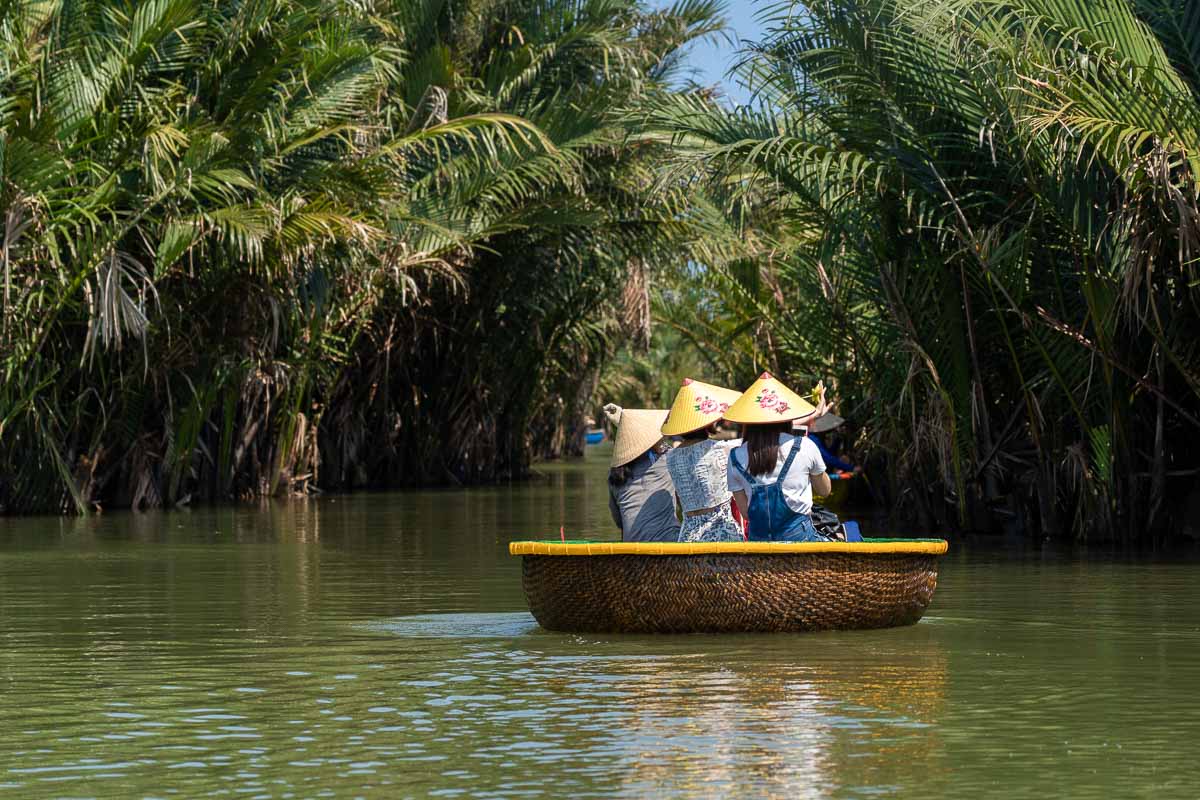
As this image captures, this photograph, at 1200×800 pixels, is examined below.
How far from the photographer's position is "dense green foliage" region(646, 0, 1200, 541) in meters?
13.7

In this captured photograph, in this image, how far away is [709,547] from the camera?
9234 mm

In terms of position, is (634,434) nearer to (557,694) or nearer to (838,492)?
(557,694)

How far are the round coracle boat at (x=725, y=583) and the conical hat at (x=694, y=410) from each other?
2.63 feet

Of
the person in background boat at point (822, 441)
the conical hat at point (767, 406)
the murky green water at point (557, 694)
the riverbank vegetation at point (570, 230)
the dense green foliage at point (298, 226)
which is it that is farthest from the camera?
the dense green foliage at point (298, 226)

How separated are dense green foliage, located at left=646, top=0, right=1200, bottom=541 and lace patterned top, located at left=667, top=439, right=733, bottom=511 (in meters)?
4.50

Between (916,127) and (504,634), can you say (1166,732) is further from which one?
(916,127)

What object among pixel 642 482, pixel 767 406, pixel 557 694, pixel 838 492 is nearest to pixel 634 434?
pixel 642 482

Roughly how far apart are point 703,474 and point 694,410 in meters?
0.34

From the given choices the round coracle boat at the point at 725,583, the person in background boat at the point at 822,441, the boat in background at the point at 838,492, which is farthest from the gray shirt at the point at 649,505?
the boat in background at the point at 838,492

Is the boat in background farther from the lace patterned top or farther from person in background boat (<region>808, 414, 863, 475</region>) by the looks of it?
the lace patterned top

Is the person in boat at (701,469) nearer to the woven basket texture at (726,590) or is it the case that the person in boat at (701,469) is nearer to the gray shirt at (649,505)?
the gray shirt at (649,505)

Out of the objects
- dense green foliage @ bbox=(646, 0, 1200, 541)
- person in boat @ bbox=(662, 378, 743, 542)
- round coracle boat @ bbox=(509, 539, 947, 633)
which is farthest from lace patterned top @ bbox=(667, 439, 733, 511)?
dense green foliage @ bbox=(646, 0, 1200, 541)

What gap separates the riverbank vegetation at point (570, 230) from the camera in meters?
14.5

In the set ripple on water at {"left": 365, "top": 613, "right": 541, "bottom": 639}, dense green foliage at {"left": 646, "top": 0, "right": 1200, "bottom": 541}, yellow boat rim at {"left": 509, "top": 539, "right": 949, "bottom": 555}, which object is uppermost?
dense green foliage at {"left": 646, "top": 0, "right": 1200, "bottom": 541}
